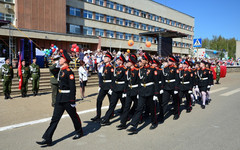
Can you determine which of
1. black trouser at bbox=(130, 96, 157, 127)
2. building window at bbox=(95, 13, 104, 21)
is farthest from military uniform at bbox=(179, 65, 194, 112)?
building window at bbox=(95, 13, 104, 21)

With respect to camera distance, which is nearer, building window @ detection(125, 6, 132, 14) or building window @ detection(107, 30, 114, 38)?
building window @ detection(107, 30, 114, 38)

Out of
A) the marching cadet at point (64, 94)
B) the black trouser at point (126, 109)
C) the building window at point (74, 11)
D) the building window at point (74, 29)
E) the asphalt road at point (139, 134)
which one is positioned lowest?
the asphalt road at point (139, 134)

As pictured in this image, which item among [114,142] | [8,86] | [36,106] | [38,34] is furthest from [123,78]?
[38,34]

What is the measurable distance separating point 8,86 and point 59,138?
6534mm

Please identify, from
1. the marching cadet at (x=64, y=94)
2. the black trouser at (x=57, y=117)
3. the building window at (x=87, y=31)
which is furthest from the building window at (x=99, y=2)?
the black trouser at (x=57, y=117)

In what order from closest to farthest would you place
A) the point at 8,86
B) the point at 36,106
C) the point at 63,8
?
the point at 36,106, the point at 8,86, the point at 63,8

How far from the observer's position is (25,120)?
6.97m

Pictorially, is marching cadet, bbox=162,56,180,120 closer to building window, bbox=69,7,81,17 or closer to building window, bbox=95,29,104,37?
building window, bbox=69,7,81,17

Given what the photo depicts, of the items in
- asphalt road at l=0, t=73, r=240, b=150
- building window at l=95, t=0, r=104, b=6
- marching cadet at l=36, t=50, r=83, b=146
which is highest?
building window at l=95, t=0, r=104, b=6

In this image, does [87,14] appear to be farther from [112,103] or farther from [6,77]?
[112,103]

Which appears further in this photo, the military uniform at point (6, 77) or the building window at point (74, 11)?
the building window at point (74, 11)

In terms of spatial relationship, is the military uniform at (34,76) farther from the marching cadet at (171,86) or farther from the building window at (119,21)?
the building window at (119,21)

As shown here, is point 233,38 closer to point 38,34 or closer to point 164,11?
point 164,11

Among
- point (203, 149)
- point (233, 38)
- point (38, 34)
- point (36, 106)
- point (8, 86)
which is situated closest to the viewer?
point (203, 149)
